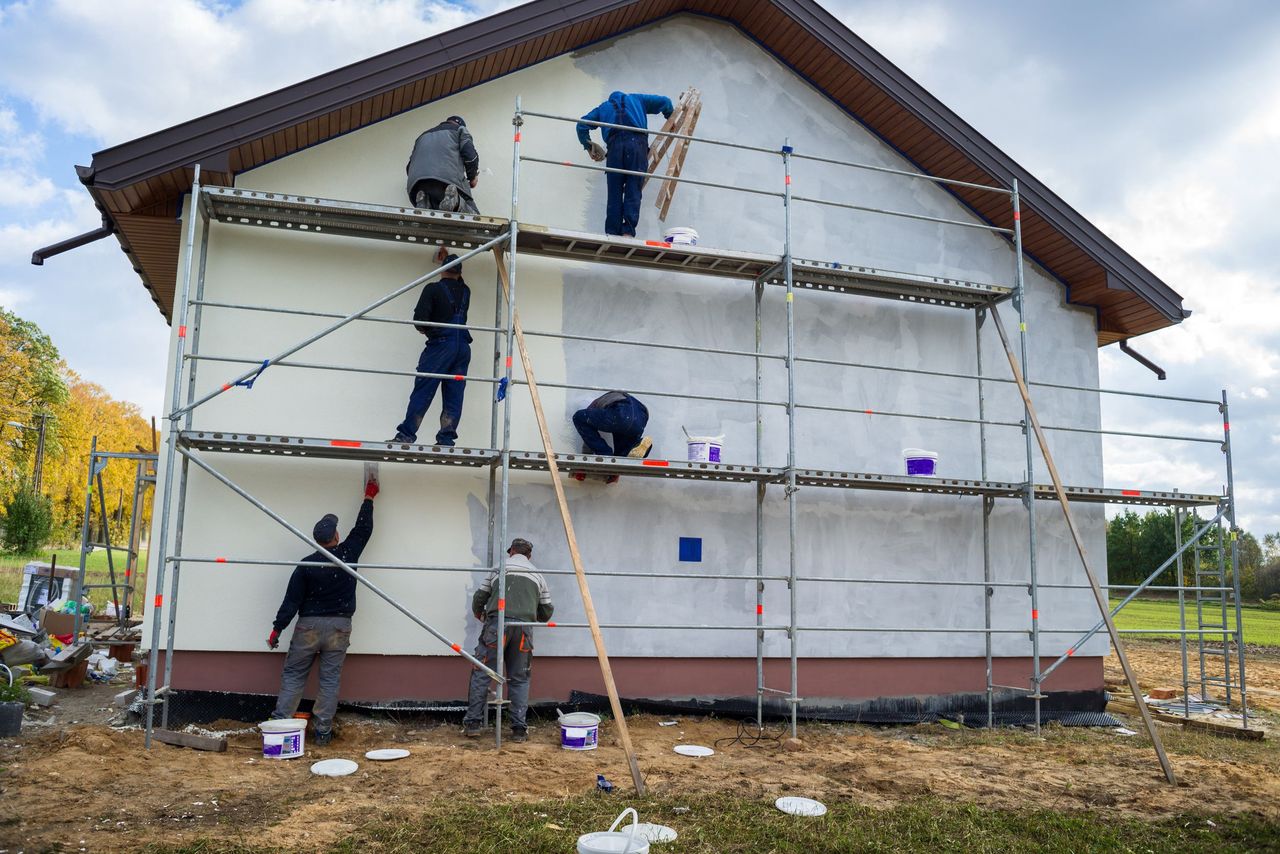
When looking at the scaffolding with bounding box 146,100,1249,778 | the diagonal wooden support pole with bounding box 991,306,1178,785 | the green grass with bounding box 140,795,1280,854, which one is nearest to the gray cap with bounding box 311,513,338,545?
the scaffolding with bounding box 146,100,1249,778

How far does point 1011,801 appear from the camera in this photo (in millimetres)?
6285

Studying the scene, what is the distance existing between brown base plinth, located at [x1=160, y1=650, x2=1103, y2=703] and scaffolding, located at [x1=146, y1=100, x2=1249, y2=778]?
20 cm

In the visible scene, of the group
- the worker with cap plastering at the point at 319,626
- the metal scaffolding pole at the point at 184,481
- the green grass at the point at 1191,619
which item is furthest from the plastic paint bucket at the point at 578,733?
the green grass at the point at 1191,619

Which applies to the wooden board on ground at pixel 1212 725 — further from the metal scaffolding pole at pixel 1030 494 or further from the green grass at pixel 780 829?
the green grass at pixel 780 829

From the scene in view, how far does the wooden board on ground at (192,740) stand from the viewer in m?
6.90

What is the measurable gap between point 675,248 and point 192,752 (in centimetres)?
577

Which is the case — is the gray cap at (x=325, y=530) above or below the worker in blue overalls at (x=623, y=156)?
below

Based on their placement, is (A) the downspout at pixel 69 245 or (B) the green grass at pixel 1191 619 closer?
(A) the downspout at pixel 69 245

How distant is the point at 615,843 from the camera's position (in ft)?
13.1

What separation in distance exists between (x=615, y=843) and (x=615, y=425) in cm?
485

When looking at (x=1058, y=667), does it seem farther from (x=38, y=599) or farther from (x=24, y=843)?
(x=38, y=599)

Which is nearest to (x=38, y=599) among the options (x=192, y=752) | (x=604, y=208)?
(x=192, y=752)

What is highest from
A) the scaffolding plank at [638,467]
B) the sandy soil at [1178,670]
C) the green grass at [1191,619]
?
the scaffolding plank at [638,467]

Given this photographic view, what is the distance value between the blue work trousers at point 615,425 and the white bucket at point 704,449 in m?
0.50
